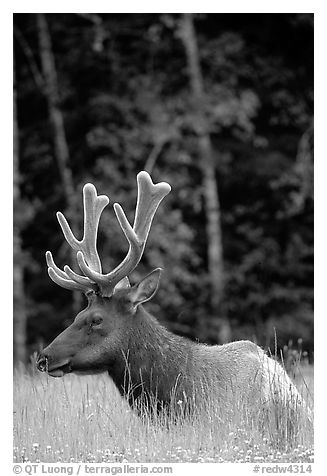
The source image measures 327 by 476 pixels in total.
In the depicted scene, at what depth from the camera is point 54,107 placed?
1426 cm

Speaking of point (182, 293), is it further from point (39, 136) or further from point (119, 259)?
point (39, 136)

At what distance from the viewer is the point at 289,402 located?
5254 mm

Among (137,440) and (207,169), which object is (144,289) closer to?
(137,440)

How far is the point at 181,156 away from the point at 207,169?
47cm

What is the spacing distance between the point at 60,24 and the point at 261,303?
5370 mm

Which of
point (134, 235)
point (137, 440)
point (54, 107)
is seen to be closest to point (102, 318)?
point (134, 235)

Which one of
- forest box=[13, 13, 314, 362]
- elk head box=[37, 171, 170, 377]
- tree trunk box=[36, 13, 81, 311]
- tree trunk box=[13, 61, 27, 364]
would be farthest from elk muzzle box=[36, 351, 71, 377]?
tree trunk box=[36, 13, 81, 311]

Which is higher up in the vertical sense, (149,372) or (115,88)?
(115,88)

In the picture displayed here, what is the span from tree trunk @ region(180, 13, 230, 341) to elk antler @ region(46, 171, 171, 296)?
314 inches

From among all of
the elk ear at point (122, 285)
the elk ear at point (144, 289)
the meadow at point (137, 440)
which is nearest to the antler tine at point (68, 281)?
the elk ear at point (122, 285)

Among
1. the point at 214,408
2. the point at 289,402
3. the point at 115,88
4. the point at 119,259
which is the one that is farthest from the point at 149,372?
the point at 115,88

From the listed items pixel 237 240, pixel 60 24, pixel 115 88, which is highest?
pixel 60 24
